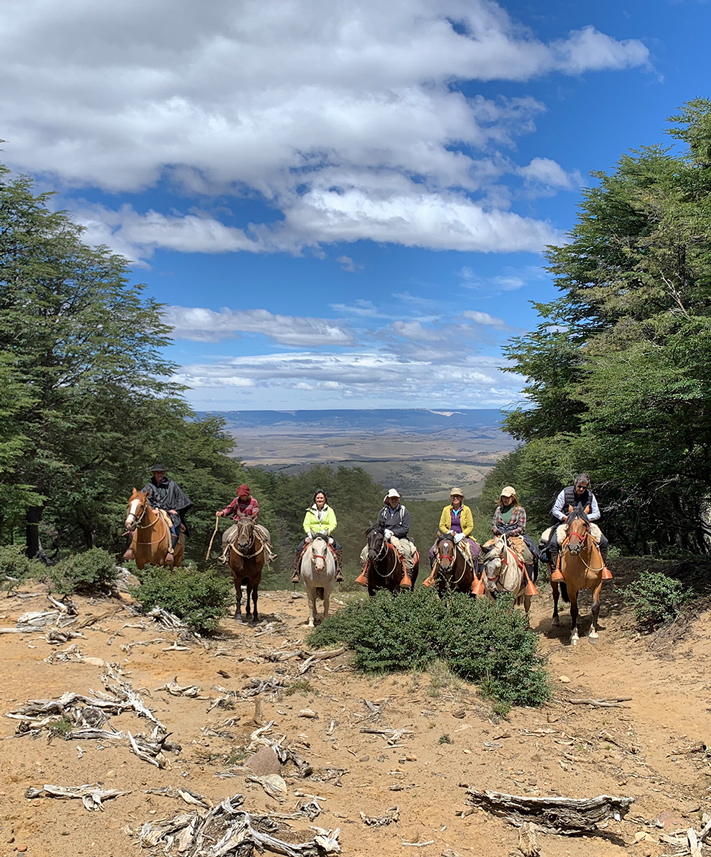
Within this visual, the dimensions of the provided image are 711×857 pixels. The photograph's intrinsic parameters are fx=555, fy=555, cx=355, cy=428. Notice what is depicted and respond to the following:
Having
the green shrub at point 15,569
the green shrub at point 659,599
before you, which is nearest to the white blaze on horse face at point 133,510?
the green shrub at point 15,569

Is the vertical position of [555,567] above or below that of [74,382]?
below

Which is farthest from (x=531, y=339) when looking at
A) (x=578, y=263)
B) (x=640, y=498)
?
(x=640, y=498)

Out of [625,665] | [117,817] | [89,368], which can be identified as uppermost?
[89,368]

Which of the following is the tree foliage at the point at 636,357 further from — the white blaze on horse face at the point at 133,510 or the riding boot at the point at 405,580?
the white blaze on horse face at the point at 133,510

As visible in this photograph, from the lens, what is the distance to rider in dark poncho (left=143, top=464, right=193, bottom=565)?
1297 cm

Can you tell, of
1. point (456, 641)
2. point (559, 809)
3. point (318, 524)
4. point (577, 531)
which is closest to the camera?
point (559, 809)

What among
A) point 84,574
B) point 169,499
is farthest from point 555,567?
point 84,574

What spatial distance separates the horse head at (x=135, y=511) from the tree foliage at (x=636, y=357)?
10344 mm

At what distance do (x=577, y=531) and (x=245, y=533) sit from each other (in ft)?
21.6

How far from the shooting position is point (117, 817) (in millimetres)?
4184

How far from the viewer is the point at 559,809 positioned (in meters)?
4.82

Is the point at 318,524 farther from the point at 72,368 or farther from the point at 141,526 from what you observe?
the point at 72,368

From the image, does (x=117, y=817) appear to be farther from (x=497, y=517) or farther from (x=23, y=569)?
(x=23, y=569)

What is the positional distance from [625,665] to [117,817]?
28.2 ft
